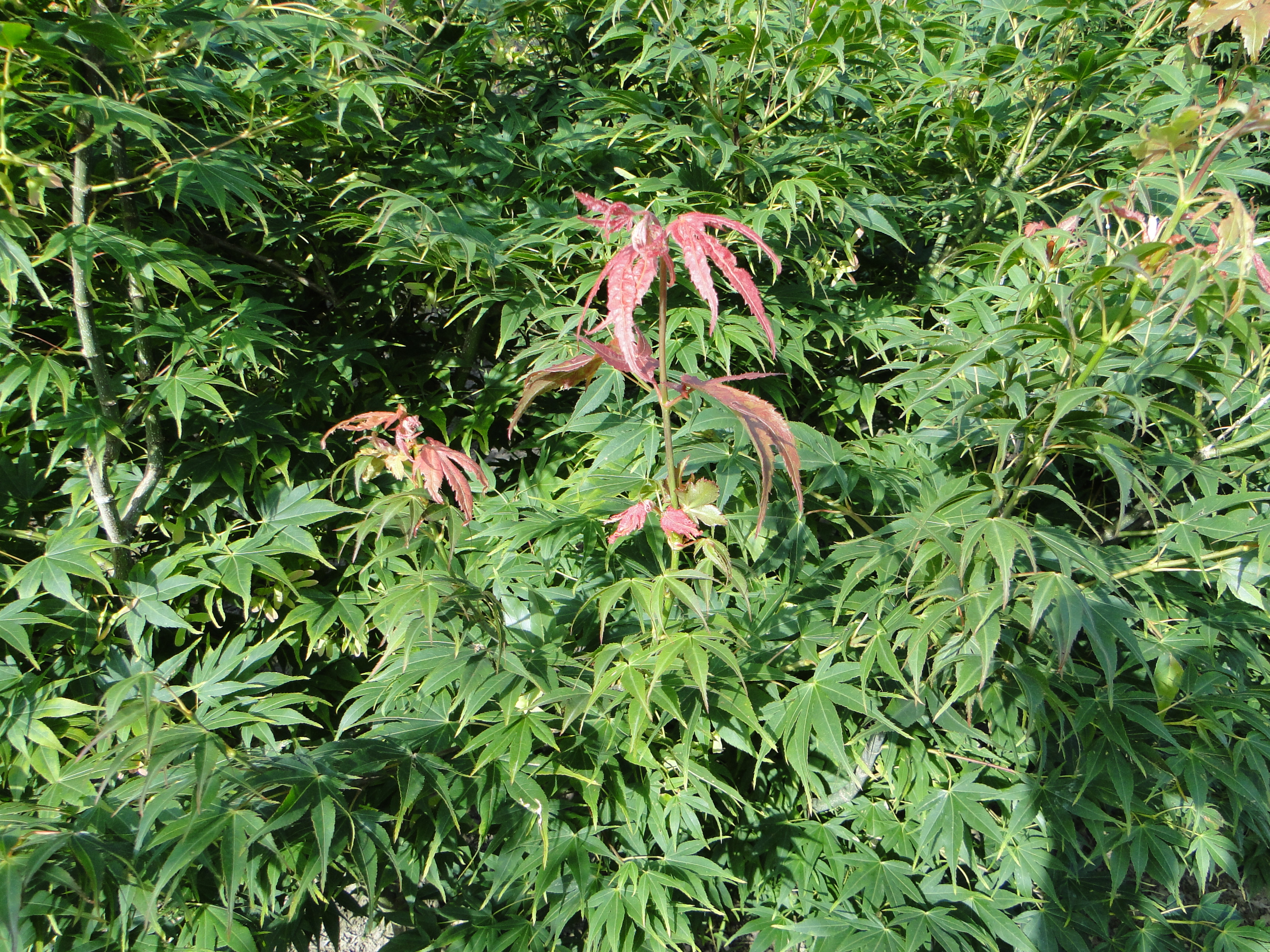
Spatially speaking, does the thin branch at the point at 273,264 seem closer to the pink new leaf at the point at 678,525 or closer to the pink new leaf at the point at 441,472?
the pink new leaf at the point at 441,472

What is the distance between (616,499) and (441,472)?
29 centimetres

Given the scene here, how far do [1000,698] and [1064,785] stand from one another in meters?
0.23

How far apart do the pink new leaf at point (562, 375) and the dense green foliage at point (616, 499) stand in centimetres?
21

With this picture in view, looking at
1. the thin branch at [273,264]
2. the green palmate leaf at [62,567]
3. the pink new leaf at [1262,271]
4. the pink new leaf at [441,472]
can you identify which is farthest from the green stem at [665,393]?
the thin branch at [273,264]

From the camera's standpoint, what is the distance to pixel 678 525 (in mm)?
1049

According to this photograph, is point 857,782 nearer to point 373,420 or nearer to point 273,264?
point 373,420

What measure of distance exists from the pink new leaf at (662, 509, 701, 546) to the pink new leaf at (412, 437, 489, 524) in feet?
0.91

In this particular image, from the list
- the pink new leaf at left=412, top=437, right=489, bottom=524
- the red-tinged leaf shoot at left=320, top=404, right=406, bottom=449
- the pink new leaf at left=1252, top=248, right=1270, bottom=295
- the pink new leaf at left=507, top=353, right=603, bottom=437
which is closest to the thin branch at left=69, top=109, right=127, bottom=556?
the red-tinged leaf shoot at left=320, top=404, right=406, bottom=449

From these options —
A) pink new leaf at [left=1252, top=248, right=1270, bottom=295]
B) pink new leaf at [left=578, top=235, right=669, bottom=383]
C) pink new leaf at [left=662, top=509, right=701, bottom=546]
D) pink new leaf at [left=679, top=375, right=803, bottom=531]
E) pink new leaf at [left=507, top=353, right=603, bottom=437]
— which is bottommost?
pink new leaf at [left=662, top=509, right=701, bottom=546]

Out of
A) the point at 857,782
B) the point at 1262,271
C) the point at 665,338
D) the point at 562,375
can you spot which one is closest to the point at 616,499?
the point at 562,375

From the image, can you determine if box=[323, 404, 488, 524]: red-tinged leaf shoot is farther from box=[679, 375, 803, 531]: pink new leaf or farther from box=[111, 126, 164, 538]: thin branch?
box=[111, 126, 164, 538]: thin branch

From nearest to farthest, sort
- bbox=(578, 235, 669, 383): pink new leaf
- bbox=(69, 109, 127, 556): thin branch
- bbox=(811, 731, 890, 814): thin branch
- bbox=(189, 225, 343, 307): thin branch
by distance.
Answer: bbox=(578, 235, 669, 383): pink new leaf
bbox=(69, 109, 127, 556): thin branch
bbox=(811, 731, 890, 814): thin branch
bbox=(189, 225, 343, 307): thin branch

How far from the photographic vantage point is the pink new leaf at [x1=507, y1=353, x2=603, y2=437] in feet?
3.34

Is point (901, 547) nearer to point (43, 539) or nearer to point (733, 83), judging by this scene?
point (733, 83)
